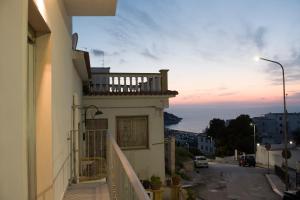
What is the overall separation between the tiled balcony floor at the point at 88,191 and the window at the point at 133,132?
594 cm

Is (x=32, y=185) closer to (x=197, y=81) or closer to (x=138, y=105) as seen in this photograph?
(x=138, y=105)

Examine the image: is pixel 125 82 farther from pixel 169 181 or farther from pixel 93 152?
pixel 169 181

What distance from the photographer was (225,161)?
5038 centimetres

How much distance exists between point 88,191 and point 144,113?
7.33 m

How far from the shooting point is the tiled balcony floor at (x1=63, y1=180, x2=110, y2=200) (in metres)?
6.59

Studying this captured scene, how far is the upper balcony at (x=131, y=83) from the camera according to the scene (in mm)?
14586

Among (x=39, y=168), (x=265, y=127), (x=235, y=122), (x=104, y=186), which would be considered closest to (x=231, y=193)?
(x=104, y=186)

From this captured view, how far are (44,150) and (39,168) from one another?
196mm

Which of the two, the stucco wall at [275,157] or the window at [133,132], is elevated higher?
the window at [133,132]

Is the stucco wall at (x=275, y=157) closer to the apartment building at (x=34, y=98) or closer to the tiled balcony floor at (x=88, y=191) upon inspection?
the tiled balcony floor at (x=88, y=191)

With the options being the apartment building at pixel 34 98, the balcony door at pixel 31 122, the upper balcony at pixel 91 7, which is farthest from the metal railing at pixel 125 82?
the balcony door at pixel 31 122

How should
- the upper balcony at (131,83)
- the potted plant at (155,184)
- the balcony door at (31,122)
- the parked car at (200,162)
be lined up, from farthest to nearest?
the parked car at (200,162)
the upper balcony at (131,83)
the potted plant at (155,184)
the balcony door at (31,122)
